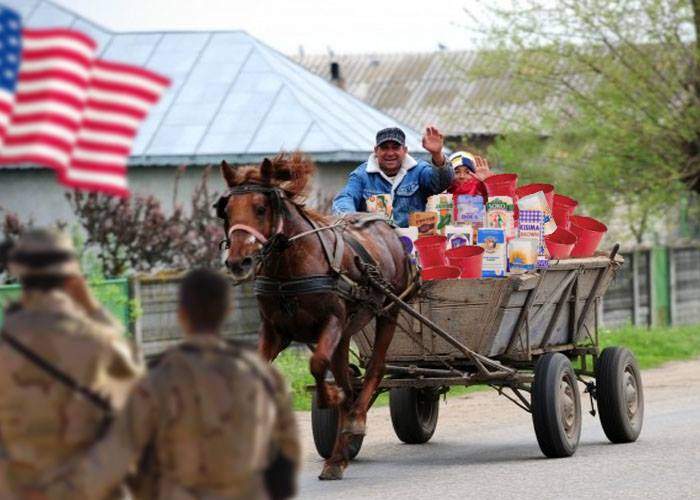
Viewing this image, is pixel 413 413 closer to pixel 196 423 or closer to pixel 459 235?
pixel 459 235

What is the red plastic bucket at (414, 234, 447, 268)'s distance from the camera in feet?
37.4

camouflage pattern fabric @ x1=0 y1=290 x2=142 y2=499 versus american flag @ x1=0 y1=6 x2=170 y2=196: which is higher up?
american flag @ x1=0 y1=6 x2=170 y2=196

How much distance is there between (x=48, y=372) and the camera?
503cm

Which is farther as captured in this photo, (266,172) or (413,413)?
(413,413)

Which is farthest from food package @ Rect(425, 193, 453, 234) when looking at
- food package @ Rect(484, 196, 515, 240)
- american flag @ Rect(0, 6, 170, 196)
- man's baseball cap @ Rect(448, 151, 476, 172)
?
american flag @ Rect(0, 6, 170, 196)

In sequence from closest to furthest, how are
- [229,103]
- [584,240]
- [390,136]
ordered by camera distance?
[390,136]
[584,240]
[229,103]

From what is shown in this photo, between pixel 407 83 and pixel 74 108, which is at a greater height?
pixel 407 83

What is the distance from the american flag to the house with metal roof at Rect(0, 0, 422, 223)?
639 inches

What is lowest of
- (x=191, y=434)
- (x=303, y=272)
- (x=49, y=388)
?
(x=191, y=434)

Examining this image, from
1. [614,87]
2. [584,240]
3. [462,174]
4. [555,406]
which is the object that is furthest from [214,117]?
[555,406]

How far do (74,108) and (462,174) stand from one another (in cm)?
543

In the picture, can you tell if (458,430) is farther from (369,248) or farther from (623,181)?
(623,181)

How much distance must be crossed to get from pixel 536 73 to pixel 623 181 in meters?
2.19

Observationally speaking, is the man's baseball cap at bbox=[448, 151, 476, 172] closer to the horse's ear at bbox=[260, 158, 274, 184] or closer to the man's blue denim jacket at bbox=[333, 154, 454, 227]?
the man's blue denim jacket at bbox=[333, 154, 454, 227]
